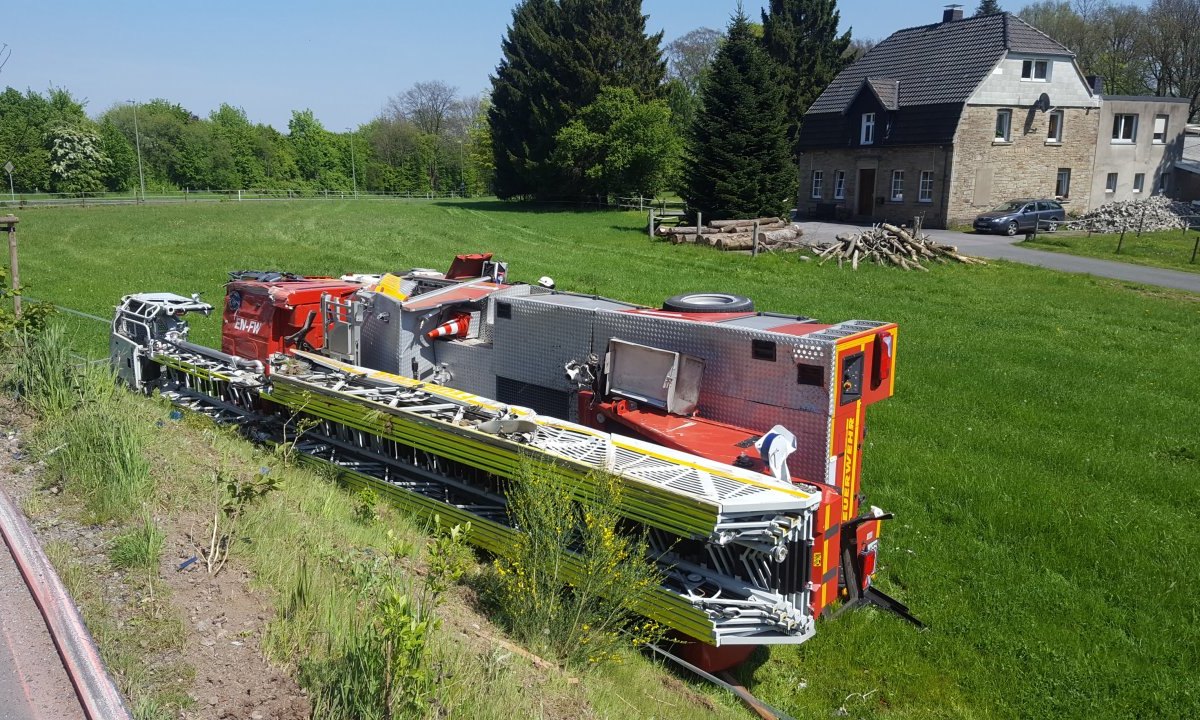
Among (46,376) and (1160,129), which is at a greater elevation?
(1160,129)

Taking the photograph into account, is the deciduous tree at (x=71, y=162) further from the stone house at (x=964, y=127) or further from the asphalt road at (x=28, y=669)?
the asphalt road at (x=28, y=669)

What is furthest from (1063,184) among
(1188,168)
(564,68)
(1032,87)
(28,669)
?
(28,669)

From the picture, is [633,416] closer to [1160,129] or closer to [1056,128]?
[1056,128]

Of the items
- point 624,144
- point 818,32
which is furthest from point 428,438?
point 818,32

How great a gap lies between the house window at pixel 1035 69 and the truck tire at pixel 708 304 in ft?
118

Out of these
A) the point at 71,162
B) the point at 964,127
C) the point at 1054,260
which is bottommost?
the point at 1054,260

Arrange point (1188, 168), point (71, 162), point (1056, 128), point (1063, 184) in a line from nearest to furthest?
point (1056, 128), point (1063, 184), point (1188, 168), point (71, 162)

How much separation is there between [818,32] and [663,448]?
51692 millimetres

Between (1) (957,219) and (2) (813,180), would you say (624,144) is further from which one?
(1) (957,219)

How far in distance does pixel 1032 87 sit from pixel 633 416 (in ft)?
124

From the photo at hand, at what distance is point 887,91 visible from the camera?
1534 inches

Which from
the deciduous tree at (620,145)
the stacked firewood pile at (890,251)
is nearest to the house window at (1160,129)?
the deciduous tree at (620,145)

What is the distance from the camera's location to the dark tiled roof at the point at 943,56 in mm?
36844

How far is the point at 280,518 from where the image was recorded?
5.65 m
